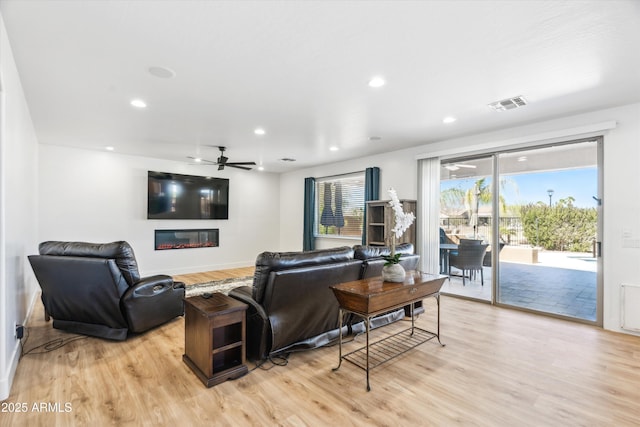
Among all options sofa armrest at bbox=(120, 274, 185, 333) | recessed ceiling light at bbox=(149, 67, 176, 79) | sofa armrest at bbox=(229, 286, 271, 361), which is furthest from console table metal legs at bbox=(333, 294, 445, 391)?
recessed ceiling light at bbox=(149, 67, 176, 79)

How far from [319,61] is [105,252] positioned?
2773 mm

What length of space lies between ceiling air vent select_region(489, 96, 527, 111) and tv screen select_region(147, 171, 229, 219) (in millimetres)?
5902

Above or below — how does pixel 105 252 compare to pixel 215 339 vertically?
above

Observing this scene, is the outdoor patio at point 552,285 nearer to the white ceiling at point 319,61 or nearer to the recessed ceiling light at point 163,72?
the white ceiling at point 319,61

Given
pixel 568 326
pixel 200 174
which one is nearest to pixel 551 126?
pixel 568 326

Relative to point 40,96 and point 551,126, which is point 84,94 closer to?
point 40,96

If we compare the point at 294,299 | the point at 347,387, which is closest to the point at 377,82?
the point at 294,299

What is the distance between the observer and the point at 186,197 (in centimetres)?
681

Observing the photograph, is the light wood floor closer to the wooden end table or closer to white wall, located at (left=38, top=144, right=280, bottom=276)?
the wooden end table

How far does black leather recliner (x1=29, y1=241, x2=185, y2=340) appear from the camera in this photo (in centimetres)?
300

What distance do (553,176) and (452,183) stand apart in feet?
4.59

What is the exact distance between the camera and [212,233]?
24.0 ft

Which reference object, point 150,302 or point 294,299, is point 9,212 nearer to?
point 150,302

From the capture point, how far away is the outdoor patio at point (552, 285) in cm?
386
